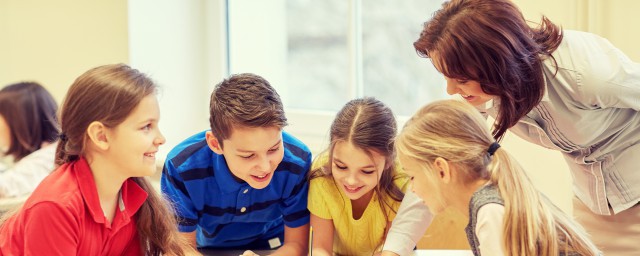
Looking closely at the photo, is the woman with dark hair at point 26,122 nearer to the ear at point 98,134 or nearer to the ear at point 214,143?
the ear at point 214,143

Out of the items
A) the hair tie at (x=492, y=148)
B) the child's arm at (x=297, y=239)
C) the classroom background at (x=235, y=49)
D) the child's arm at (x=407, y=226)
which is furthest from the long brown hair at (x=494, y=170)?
the classroom background at (x=235, y=49)

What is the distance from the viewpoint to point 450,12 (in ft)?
5.43

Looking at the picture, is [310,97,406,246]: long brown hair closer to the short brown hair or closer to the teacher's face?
the short brown hair

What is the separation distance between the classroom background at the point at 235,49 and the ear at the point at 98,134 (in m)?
1.31

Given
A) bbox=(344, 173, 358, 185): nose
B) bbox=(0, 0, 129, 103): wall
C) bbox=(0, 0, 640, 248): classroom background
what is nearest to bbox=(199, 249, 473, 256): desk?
bbox=(344, 173, 358, 185): nose

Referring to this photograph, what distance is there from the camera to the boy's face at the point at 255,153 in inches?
76.1

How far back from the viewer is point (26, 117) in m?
2.95

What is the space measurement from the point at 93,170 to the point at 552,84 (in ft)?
3.28

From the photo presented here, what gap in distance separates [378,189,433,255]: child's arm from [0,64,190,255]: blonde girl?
1.88ft

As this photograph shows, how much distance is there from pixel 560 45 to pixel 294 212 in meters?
0.79

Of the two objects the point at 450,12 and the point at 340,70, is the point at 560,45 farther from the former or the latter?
the point at 340,70

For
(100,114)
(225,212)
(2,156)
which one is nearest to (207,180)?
(225,212)

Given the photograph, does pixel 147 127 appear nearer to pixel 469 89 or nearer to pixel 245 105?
pixel 245 105

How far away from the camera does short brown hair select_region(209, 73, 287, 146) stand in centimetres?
192
